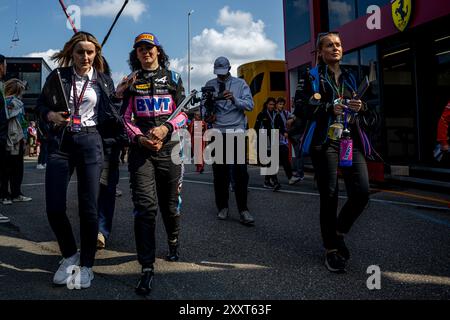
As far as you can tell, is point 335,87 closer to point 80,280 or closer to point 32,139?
point 80,280

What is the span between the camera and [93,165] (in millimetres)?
3197

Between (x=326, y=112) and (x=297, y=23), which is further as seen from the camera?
(x=297, y=23)

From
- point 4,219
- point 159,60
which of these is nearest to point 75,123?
point 159,60

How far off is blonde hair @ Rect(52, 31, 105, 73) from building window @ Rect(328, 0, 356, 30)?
946 centimetres

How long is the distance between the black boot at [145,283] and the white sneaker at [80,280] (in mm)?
389

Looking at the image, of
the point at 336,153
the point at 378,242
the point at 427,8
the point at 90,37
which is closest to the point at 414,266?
the point at 378,242

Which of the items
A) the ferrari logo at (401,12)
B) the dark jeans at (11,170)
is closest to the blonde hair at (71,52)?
the dark jeans at (11,170)

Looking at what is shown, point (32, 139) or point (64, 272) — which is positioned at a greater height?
point (32, 139)

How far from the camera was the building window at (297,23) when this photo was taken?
44.4 ft

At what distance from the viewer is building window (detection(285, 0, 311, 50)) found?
13.5m

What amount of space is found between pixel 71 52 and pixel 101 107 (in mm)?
490

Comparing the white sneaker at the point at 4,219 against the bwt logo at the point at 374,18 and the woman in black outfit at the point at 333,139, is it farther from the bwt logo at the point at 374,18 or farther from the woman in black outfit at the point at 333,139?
the bwt logo at the point at 374,18

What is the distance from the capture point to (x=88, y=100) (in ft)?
10.8

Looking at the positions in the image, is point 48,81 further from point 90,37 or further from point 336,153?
point 336,153
